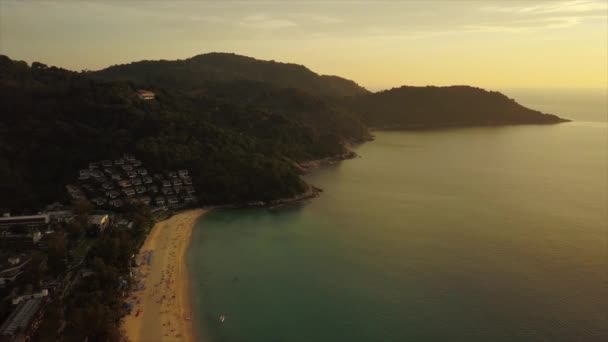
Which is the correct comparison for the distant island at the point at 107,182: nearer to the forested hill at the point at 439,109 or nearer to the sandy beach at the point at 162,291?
the sandy beach at the point at 162,291

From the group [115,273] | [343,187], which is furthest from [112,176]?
[343,187]

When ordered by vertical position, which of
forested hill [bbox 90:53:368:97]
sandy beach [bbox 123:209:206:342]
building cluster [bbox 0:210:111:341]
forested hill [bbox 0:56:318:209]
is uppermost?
forested hill [bbox 90:53:368:97]

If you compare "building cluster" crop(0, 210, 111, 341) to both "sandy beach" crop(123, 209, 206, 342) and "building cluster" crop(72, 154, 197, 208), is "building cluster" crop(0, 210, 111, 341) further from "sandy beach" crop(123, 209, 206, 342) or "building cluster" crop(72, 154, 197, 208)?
"sandy beach" crop(123, 209, 206, 342)

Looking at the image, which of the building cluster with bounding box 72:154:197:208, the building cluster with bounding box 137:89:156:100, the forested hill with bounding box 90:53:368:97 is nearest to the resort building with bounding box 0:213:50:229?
the building cluster with bounding box 72:154:197:208

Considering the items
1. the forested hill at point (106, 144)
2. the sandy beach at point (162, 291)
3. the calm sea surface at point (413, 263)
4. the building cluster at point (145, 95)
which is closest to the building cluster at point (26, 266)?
the sandy beach at point (162, 291)

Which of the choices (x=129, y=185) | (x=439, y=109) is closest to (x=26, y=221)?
(x=129, y=185)

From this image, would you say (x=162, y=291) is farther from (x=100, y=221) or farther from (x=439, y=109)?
(x=439, y=109)

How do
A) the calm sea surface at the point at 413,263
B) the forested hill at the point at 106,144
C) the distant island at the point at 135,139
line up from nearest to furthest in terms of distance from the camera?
the calm sea surface at the point at 413,263 < the forested hill at the point at 106,144 < the distant island at the point at 135,139
